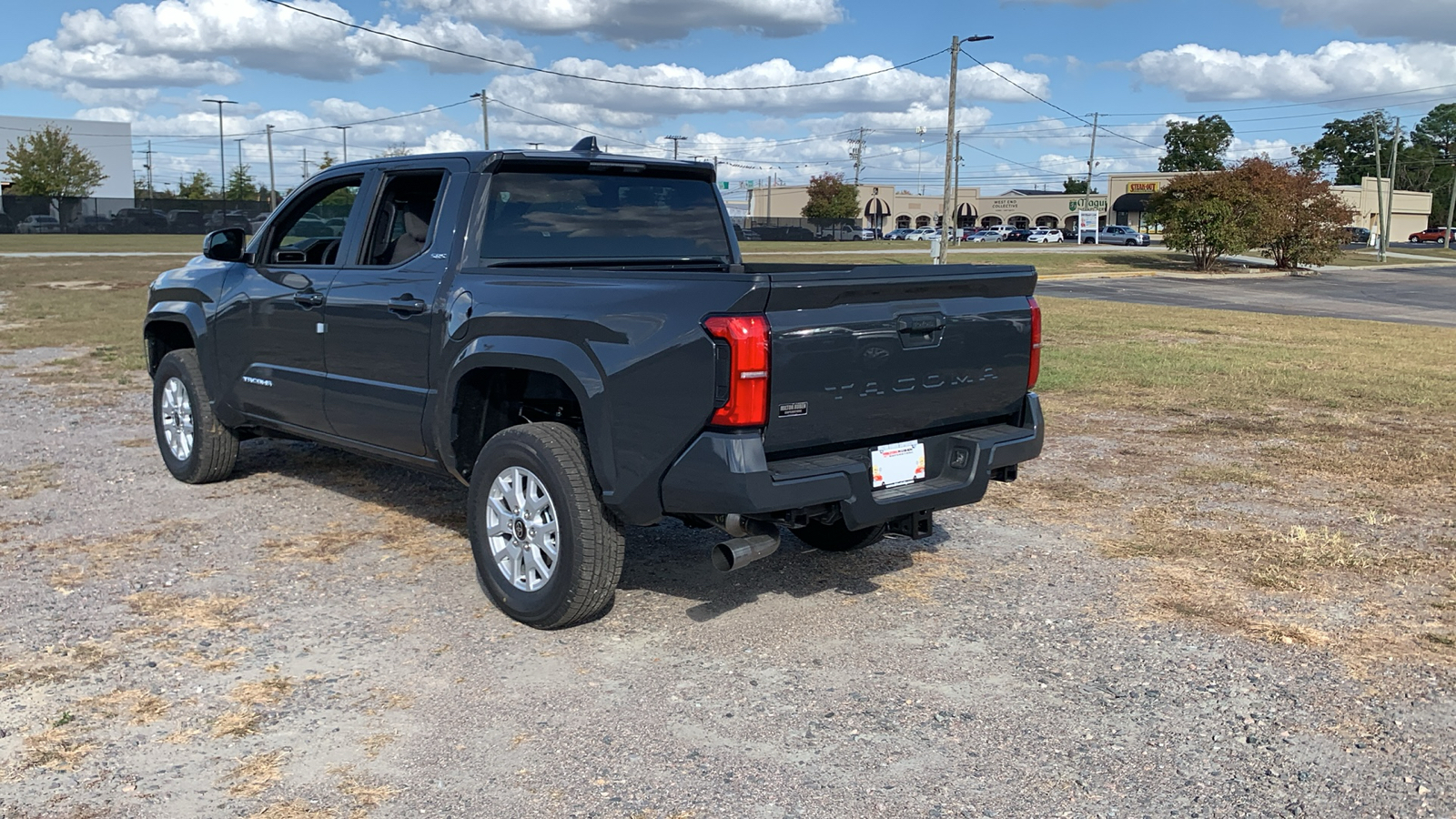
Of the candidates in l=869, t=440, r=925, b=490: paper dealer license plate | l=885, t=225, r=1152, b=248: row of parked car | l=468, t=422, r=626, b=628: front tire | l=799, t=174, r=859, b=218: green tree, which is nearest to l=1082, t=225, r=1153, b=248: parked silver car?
l=885, t=225, r=1152, b=248: row of parked car

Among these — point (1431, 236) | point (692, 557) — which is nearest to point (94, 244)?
point (692, 557)

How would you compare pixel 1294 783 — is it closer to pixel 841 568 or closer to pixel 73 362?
pixel 841 568

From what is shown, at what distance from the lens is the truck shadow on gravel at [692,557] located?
17.8 ft

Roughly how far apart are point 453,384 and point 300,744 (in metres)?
1.75

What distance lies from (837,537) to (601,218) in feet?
6.28

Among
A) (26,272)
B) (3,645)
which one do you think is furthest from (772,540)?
(26,272)

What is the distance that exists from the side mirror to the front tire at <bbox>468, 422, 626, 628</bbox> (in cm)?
243

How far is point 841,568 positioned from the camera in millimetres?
5801

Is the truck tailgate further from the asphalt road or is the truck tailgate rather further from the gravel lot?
the asphalt road

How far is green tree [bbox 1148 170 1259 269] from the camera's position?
135 feet

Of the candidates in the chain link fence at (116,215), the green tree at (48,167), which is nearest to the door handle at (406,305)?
the chain link fence at (116,215)

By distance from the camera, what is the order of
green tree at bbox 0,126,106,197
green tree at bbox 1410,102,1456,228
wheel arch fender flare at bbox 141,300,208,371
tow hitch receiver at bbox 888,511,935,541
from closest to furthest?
1. tow hitch receiver at bbox 888,511,935,541
2. wheel arch fender flare at bbox 141,300,208,371
3. green tree at bbox 0,126,106,197
4. green tree at bbox 1410,102,1456,228

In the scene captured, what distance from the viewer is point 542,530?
4.79 meters

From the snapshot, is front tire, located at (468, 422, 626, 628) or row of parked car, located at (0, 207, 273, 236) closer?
front tire, located at (468, 422, 626, 628)
